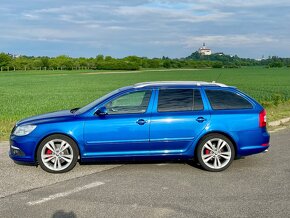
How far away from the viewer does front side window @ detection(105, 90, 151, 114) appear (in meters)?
5.98

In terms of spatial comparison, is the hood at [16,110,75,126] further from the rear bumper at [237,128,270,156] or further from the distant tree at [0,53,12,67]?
the distant tree at [0,53,12,67]

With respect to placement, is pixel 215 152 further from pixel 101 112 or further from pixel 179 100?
pixel 101 112

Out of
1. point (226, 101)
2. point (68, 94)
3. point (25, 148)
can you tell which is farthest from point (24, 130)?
point (68, 94)

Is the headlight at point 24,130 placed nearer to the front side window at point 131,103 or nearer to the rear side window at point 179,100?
the front side window at point 131,103

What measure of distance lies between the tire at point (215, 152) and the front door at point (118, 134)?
92 cm

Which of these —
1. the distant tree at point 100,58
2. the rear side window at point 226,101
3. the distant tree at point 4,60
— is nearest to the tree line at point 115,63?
the distant tree at point 4,60

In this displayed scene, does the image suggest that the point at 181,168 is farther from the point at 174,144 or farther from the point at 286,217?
the point at 286,217

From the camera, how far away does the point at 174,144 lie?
5910 mm

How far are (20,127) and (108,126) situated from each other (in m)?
1.48

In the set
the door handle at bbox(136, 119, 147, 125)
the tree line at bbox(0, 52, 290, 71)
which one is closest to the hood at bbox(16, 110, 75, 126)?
the door handle at bbox(136, 119, 147, 125)

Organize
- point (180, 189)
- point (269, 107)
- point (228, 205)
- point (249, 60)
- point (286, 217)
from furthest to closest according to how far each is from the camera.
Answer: point (249, 60) → point (269, 107) → point (180, 189) → point (228, 205) → point (286, 217)

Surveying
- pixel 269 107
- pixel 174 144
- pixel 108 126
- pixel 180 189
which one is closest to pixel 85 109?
pixel 108 126

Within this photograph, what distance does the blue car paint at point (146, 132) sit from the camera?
5.78 meters

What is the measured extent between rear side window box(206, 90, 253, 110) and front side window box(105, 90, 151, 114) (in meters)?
1.09
